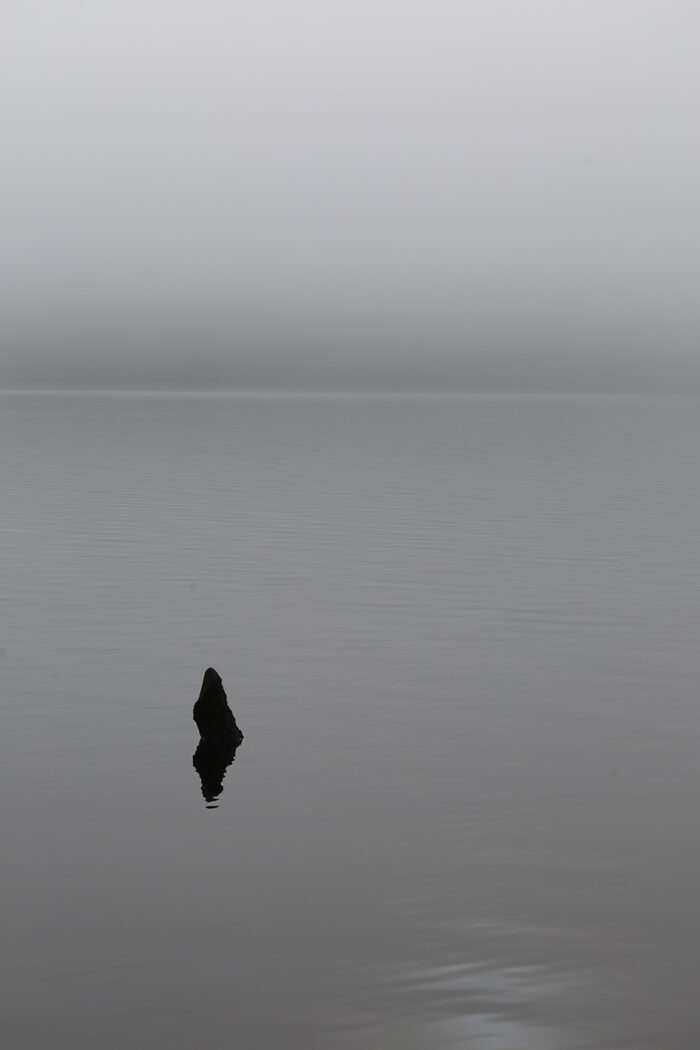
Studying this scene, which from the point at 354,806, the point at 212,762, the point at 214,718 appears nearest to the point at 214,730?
the point at 214,718

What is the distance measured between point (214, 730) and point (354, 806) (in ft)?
17.3

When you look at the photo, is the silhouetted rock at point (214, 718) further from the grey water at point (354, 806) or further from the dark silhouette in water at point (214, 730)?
the grey water at point (354, 806)

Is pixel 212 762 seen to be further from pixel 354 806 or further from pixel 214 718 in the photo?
pixel 354 806

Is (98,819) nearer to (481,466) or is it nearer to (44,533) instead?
(44,533)

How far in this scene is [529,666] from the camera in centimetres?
4359

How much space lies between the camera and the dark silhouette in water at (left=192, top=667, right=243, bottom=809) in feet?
105

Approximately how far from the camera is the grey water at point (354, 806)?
19891mm

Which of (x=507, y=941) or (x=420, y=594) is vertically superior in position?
(x=420, y=594)

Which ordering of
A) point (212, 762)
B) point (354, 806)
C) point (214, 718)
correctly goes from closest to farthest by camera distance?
1. point (354, 806)
2. point (212, 762)
3. point (214, 718)

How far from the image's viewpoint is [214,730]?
33000mm

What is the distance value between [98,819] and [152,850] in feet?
7.21

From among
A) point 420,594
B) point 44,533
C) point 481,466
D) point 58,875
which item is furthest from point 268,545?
point 481,466

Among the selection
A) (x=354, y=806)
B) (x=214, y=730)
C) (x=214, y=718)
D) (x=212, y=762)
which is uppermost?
(x=214, y=718)

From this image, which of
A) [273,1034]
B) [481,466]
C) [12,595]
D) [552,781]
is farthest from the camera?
[481,466]
